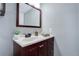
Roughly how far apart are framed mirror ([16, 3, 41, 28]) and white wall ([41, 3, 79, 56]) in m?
0.17

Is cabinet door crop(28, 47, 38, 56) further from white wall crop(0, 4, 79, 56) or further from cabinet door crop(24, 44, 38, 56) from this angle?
white wall crop(0, 4, 79, 56)

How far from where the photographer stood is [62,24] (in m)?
2.12

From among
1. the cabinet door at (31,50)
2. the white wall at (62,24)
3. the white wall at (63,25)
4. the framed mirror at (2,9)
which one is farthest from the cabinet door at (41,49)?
the framed mirror at (2,9)

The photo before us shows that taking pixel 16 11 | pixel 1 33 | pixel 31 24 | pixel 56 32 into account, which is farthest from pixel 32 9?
pixel 1 33

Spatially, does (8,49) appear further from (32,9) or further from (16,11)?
(32,9)

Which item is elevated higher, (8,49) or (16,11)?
(16,11)

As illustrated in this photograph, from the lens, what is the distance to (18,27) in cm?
160

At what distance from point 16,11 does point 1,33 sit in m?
0.44

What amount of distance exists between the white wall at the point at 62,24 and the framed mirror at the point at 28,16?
0.17m

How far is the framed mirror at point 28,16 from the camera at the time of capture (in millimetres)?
1600

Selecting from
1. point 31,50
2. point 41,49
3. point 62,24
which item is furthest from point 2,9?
point 62,24

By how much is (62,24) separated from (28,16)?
0.77m

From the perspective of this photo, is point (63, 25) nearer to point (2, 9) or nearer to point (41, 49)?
point (41, 49)

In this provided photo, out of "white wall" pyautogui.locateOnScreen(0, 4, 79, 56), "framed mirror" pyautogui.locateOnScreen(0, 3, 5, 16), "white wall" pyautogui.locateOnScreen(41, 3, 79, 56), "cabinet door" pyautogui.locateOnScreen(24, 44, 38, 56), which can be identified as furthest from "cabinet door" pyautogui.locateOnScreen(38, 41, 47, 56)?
"framed mirror" pyautogui.locateOnScreen(0, 3, 5, 16)
